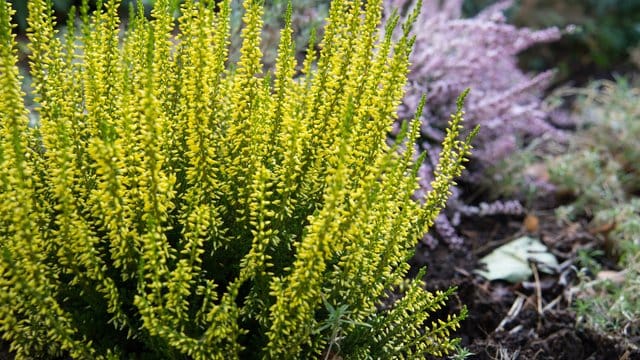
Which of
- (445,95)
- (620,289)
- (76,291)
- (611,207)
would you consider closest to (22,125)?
(76,291)

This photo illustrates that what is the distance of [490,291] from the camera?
3127 millimetres

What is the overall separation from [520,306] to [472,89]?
1.39m

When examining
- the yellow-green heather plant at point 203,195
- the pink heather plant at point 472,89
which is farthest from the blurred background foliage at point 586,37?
the yellow-green heather plant at point 203,195

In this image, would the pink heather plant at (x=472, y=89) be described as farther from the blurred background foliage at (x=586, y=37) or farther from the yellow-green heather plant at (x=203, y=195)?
the blurred background foliage at (x=586, y=37)

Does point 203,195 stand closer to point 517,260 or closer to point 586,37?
point 517,260

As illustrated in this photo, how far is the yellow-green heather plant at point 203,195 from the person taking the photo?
156 cm

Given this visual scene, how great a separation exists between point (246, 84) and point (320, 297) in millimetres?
653

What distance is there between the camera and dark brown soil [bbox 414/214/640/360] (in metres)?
2.65

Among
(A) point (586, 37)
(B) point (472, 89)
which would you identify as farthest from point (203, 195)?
(A) point (586, 37)

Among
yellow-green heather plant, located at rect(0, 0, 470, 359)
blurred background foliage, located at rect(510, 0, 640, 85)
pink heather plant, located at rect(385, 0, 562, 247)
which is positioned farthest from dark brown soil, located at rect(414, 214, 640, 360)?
blurred background foliage, located at rect(510, 0, 640, 85)

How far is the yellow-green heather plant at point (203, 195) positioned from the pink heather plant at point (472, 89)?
1589 millimetres

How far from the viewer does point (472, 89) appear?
12.5 feet

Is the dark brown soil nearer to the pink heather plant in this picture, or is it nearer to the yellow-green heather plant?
the pink heather plant

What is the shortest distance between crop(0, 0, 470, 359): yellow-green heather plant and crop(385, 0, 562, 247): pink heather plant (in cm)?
159
